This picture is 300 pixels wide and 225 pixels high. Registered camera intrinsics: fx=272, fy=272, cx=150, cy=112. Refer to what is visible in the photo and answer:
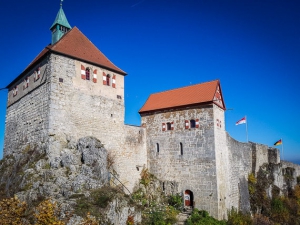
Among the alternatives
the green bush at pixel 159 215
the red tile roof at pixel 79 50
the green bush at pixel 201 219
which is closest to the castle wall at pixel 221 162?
the green bush at pixel 201 219

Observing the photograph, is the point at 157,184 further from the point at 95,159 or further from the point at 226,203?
the point at 95,159

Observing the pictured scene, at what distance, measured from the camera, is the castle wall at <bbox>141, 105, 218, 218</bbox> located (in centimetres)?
2280

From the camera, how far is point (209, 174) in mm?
22797

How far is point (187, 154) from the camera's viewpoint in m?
24.1

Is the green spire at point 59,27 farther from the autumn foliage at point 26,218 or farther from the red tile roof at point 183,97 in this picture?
the autumn foliage at point 26,218

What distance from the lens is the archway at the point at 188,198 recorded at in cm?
2352

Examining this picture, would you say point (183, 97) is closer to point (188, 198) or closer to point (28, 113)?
point (188, 198)

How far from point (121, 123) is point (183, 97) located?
655 cm

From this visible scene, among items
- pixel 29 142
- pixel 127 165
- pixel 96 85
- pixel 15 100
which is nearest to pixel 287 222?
pixel 127 165

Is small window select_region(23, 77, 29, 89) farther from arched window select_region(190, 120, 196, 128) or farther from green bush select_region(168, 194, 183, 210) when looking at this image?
green bush select_region(168, 194, 183, 210)

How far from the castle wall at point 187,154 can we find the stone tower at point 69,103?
63.5 inches

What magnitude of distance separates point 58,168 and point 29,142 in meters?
4.89

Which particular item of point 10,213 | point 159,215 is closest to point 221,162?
point 159,215

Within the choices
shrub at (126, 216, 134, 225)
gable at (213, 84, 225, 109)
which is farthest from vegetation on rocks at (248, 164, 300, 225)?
shrub at (126, 216, 134, 225)
